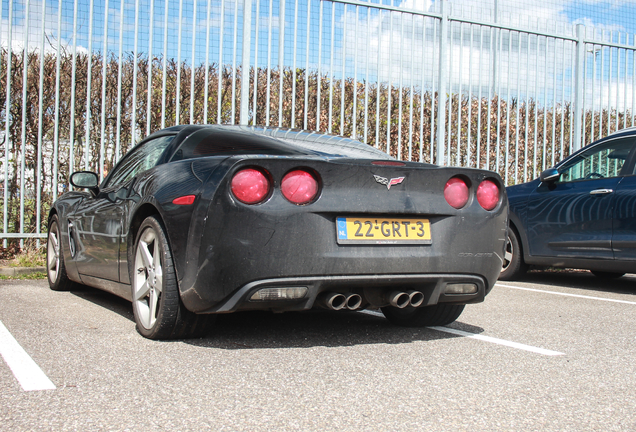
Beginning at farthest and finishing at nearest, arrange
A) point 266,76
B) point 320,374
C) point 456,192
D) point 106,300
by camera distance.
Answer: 1. point 266,76
2. point 106,300
3. point 456,192
4. point 320,374

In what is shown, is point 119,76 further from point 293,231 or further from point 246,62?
point 293,231

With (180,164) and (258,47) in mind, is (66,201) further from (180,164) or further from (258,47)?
(258,47)

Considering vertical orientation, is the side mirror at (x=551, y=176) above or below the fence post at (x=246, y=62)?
below

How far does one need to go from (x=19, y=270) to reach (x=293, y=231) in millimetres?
4777

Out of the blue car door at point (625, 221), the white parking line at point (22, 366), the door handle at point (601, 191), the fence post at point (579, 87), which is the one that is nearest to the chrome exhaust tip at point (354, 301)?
the white parking line at point (22, 366)

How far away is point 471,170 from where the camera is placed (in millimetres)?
3541

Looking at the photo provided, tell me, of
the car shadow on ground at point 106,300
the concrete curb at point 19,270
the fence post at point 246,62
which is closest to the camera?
the car shadow on ground at point 106,300

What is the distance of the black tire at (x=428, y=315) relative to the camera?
399 centimetres

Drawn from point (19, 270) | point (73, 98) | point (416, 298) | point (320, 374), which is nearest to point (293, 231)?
point (320, 374)

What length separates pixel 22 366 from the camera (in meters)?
2.92

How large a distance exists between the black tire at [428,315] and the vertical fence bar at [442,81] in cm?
546

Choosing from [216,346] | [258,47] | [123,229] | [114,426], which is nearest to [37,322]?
[123,229]

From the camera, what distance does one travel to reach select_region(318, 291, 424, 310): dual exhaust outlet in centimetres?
323

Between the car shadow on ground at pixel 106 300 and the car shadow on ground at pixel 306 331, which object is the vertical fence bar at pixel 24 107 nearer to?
the car shadow on ground at pixel 106 300
